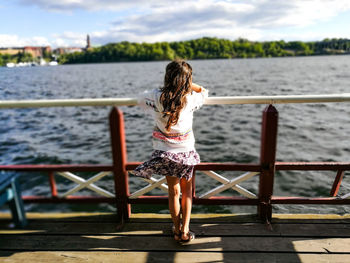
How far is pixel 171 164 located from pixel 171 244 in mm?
833

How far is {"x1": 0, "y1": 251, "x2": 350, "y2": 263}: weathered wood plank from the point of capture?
252 centimetres

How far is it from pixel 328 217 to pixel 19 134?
1491 cm

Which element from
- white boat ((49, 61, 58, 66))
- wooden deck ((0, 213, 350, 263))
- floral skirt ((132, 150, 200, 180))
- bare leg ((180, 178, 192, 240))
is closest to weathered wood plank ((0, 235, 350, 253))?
wooden deck ((0, 213, 350, 263))

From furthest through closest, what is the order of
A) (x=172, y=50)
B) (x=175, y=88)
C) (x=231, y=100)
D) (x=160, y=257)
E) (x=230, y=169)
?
(x=172, y=50) < (x=230, y=169) < (x=231, y=100) < (x=160, y=257) < (x=175, y=88)

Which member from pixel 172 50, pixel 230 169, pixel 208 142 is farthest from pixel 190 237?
pixel 172 50

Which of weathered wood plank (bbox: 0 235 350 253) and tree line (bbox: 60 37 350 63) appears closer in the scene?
weathered wood plank (bbox: 0 235 350 253)

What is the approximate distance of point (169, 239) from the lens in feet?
9.34

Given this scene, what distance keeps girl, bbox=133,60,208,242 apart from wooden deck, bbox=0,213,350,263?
1.52 feet

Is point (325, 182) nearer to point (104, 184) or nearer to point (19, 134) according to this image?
point (104, 184)

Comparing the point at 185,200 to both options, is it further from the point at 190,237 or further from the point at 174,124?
the point at 174,124

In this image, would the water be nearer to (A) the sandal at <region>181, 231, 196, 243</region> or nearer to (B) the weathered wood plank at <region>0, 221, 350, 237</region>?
(B) the weathered wood plank at <region>0, 221, 350, 237</region>

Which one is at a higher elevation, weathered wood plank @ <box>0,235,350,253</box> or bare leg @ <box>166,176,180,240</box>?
bare leg @ <box>166,176,180,240</box>

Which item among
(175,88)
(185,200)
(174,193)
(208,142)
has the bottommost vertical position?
(208,142)

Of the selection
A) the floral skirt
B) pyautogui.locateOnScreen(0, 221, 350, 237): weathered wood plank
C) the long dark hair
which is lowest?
pyautogui.locateOnScreen(0, 221, 350, 237): weathered wood plank
